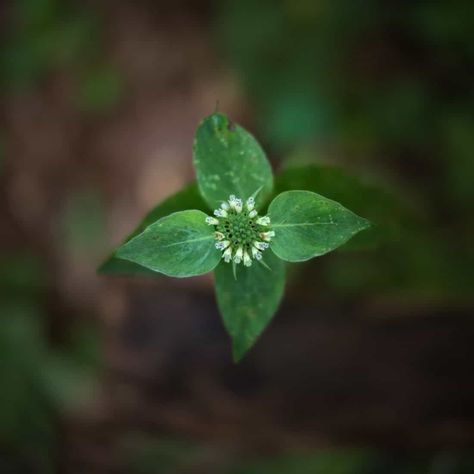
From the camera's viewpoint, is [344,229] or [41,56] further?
[41,56]

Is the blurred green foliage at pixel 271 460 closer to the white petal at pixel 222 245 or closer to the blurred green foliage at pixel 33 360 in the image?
the blurred green foliage at pixel 33 360

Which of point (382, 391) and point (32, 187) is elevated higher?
point (32, 187)

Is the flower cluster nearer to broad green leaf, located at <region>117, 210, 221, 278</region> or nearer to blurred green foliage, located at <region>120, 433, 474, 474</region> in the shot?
broad green leaf, located at <region>117, 210, 221, 278</region>

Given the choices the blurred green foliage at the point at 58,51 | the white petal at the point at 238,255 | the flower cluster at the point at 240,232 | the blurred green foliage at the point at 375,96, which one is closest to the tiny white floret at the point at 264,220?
the flower cluster at the point at 240,232

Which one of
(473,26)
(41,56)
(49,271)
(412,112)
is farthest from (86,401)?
(473,26)

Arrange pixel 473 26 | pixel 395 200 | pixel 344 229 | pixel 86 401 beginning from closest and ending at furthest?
pixel 344 229 < pixel 395 200 < pixel 473 26 < pixel 86 401

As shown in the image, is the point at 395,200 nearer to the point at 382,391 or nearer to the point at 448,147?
the point at 382,391
